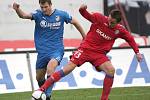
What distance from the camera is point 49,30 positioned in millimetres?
12383

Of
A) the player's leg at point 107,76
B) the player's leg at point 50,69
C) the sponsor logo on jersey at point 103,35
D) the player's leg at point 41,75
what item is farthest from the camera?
the player's leg at point 41,75

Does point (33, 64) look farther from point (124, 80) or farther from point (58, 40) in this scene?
point (58, 40)

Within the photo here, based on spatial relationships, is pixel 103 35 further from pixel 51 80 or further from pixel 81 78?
pixel 81 78

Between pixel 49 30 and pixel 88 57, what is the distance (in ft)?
3.05

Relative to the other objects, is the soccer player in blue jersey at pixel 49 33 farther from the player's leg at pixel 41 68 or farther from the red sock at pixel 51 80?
the red sock at pixel 51 80

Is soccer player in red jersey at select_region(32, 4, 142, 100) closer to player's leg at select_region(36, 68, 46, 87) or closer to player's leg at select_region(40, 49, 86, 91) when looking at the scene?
player's leg at select_region(40, 49, 86, 91)

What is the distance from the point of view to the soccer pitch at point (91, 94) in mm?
14715

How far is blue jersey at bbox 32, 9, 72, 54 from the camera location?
1236cm

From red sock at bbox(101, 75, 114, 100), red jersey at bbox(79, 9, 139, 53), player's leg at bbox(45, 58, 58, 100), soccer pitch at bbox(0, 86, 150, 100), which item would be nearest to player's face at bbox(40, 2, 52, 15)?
red jersey at bbox(79, 9, 139, 53)

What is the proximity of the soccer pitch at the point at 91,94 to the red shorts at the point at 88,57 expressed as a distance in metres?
2.45

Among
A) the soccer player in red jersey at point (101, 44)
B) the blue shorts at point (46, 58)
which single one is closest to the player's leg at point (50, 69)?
the blue shorts at point (46, 58)

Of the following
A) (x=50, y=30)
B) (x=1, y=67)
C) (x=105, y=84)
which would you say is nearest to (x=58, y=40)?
(x=50, y=30)

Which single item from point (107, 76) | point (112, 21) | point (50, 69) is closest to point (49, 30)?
point (50, 69)

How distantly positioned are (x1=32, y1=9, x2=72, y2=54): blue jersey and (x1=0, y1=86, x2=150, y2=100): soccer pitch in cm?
247
